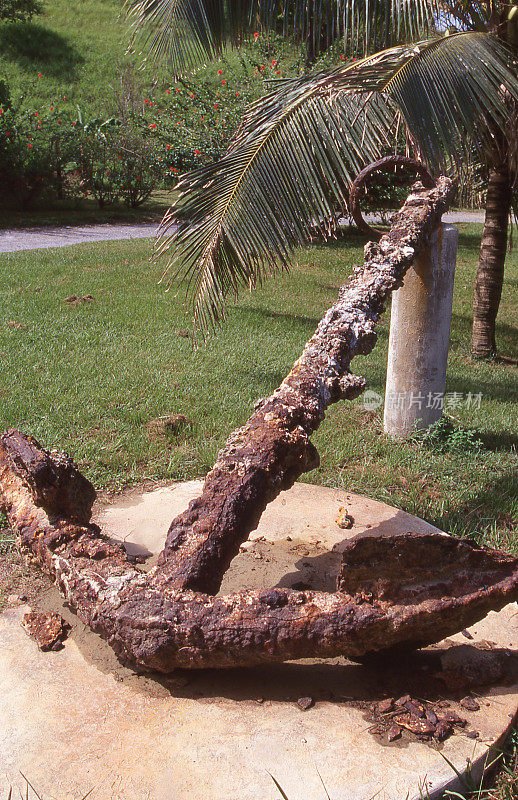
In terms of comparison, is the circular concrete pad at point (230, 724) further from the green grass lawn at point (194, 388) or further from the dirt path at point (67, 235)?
the dirt path at point (67, 235)

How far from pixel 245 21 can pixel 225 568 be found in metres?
4.04

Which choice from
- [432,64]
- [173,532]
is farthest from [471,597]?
[432,64]

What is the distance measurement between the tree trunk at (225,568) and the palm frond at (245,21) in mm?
3021

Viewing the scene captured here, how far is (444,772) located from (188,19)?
15.4ft

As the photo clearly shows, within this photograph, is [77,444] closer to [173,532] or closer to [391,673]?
[173,532]

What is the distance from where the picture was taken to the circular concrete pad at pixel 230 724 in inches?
78.1

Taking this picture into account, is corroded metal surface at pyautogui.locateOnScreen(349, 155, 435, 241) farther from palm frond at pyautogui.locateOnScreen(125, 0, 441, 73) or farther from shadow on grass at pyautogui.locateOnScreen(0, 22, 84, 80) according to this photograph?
shadow on grass at pyautogui.locateOnScreen(0, 22, 84, 80)

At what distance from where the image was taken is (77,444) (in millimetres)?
4684

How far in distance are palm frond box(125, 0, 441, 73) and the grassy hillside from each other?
1878 centimetres

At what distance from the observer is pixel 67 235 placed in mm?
12703

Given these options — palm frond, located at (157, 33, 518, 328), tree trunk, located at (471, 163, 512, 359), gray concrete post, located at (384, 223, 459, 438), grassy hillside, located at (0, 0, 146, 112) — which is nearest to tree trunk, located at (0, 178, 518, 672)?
palm frond, located at (157, 33, 518, 328)

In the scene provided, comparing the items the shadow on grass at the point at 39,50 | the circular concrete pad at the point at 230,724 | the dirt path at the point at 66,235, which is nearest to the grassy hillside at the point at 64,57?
the shadow on grass at the point at 39,50

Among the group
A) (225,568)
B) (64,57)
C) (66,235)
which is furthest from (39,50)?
(225,568)

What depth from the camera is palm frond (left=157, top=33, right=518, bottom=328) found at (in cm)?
375
